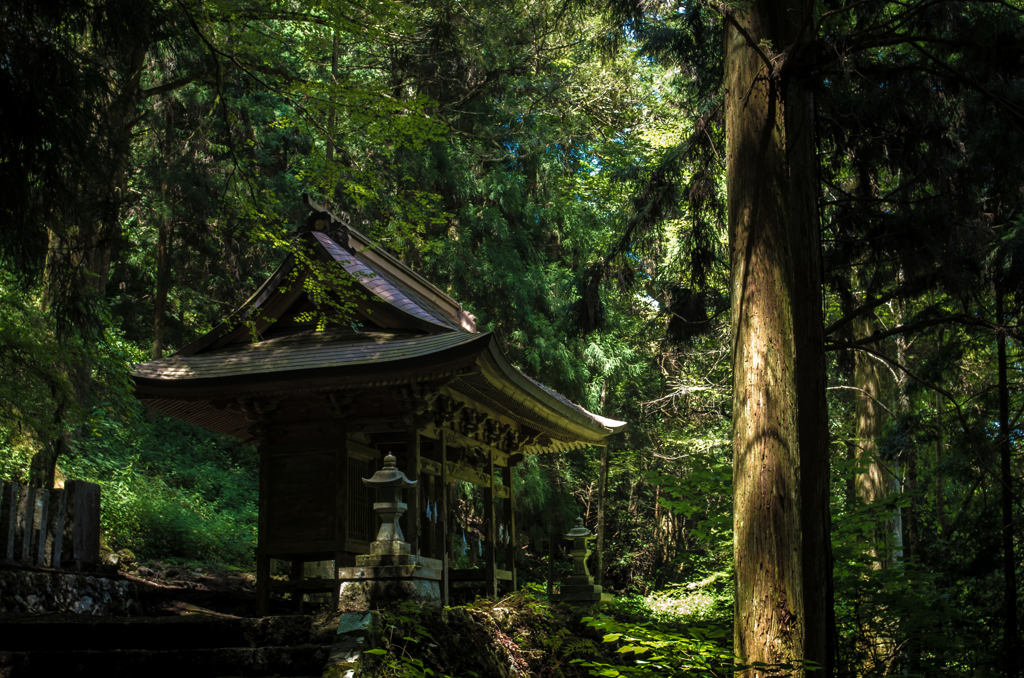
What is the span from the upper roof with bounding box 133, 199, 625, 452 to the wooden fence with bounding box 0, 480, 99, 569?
1.27 metres

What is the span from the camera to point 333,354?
7578 millimetres

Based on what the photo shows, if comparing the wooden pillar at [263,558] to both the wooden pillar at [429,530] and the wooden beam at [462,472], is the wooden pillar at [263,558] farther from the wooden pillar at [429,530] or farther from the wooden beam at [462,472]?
the wooden pillar at [429,530]

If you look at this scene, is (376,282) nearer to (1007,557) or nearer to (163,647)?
(163,647)

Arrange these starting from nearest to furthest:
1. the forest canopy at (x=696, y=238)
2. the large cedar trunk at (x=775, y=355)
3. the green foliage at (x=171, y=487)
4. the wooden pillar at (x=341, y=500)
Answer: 1. the large cedar trunk at (x=775, y=355)
2. the forest canopy at (x=696, y=238)
3. the wooden pillar at (x=341, y=500)
4. the green foliage at (x=171, y=487)

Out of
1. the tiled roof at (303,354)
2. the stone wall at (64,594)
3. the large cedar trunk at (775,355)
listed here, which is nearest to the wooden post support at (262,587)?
the stone wall at (64,594)

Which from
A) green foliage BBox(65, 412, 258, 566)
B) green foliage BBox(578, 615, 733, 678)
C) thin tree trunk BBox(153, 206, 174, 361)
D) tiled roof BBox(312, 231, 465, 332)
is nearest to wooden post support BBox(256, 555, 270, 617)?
tiled roof BBox(312, 231, 465, 332)

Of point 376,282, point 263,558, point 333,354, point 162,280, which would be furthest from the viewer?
point 162,280

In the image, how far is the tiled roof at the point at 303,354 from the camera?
7270mm

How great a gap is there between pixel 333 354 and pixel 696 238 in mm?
3806

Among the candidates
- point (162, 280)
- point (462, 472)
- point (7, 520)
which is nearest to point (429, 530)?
point (462, 472)

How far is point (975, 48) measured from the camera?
5594 millimetres

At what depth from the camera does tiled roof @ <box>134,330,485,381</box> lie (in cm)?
727

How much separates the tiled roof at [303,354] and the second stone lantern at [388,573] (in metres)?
1.44

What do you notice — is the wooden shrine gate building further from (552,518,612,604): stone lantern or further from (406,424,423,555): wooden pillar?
(552,518,612,604): stone lantern
